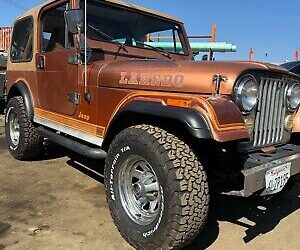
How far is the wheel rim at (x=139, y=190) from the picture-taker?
3.01 metres

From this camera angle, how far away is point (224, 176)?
2916mm

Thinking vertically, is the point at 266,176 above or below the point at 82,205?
above

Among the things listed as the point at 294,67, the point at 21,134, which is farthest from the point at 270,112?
the point at 294,67

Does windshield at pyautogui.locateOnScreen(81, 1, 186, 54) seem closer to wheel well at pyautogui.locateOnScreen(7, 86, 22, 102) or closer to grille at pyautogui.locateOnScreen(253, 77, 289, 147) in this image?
grille at pyautogui.locateOnScreen(253, 77, 289, 147)

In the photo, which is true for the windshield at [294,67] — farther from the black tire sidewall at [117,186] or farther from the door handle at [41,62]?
the black tire sidewall at [117,186]

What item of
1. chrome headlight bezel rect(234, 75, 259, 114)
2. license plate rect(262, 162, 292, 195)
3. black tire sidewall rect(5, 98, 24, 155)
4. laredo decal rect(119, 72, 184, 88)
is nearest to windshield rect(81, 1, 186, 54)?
laredo decal rect(119, 72, 184, 88)

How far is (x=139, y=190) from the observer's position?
3092 millimetres

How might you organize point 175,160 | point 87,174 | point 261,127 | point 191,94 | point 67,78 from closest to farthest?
point 175,160 → point 191,94 → point 261,127 → point 67,78 → point 87,174

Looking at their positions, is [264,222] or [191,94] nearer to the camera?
[191,94]

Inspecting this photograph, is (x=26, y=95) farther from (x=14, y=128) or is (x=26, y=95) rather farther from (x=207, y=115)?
(x=207, y=115)

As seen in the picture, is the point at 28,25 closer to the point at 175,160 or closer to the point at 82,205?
the point at 82,205

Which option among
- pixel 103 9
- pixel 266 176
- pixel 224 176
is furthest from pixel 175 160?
pixel 103 9

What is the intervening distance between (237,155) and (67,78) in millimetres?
2014

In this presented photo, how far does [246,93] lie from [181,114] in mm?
555
